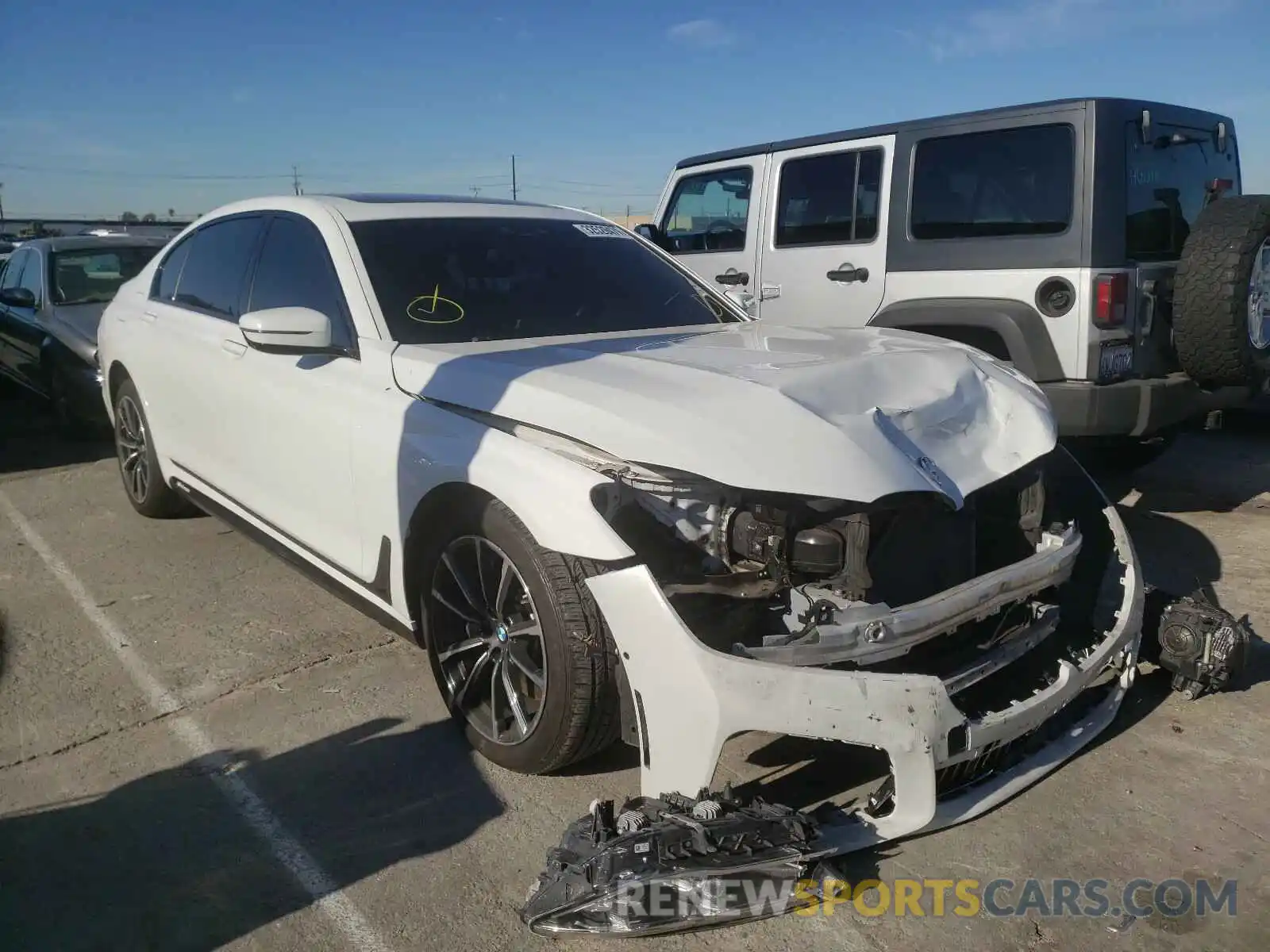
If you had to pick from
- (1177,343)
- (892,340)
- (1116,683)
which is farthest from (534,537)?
(1177,343)

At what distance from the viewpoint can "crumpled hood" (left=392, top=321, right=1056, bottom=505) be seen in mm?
2549

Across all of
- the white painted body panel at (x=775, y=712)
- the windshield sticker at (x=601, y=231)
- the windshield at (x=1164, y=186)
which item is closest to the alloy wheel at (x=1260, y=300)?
the windshield at (x=1164, y=186)

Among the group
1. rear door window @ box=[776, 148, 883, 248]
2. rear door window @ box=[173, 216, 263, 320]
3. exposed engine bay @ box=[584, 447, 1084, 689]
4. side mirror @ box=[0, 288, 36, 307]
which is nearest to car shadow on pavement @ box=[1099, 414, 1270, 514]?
rear door window @ box=[776, 148, 883, 248]

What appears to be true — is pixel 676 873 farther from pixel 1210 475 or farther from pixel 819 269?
pixel 1210 475

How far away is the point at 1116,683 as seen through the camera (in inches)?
127

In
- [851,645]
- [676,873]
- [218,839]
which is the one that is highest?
[851,645]

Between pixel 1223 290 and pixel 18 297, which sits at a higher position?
pixel 18 297

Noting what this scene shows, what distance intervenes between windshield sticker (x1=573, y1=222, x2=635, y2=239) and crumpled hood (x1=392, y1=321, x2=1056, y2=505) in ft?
3.10

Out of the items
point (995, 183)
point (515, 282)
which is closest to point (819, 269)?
point (995, 183)

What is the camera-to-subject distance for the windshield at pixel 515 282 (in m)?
3.63

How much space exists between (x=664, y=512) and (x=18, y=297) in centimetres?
753

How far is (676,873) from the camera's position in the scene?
230 cm

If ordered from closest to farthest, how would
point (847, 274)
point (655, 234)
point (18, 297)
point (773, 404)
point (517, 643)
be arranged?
point (773, 404)
point (517, 643)
point (847, 274)
point (655, 234)
point (18, 297)

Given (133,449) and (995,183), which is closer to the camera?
(995,183)
